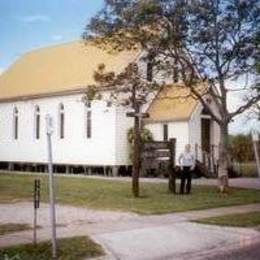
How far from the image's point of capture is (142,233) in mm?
16297

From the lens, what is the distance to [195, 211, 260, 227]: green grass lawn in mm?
18203

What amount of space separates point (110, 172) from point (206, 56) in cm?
1488

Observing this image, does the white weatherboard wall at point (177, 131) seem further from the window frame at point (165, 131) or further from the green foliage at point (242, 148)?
the green foliage at point (242, 148)

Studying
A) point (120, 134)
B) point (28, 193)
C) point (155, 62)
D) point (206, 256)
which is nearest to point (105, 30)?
point (155, 62)

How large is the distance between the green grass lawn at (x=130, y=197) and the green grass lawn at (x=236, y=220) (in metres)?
2.12

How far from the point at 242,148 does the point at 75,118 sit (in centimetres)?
1361

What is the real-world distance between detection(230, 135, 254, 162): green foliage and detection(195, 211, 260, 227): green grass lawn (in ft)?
97.0

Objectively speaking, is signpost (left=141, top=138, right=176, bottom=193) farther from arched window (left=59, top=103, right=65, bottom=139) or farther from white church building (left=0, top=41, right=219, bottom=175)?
arched window (left=59, top=103, right=65, bottom=139)

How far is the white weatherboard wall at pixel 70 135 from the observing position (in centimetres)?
4197

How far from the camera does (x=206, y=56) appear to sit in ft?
94.4

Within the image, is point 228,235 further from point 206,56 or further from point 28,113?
point 28,113

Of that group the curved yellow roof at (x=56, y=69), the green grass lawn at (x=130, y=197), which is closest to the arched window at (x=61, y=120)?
the curved yellow roof at (x=56, y=69)

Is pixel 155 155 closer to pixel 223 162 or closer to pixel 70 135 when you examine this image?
pixel 70 135

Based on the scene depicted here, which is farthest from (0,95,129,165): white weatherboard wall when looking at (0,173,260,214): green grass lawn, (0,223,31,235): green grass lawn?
(0,223,31,235): green grass lawn
